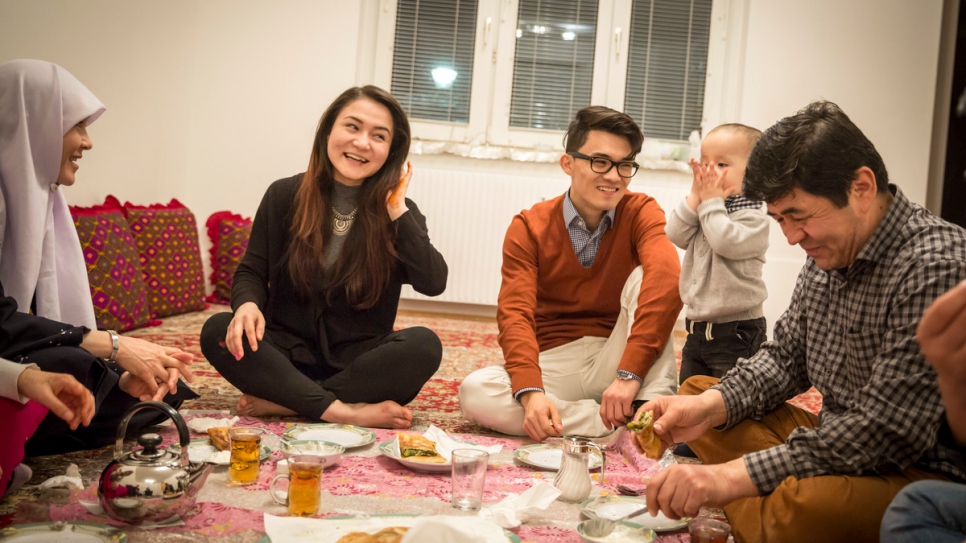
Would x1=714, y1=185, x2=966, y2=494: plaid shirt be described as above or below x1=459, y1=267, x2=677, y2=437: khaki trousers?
above

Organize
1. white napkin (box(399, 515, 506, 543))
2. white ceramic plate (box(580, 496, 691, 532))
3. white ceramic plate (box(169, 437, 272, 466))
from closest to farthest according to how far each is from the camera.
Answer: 1. white napkin (box(399, 515, 506, 543))
2. white ceramic plate (box(580, 496, 691, 532))
3. white ceramic plate (box(169, 437, 272, 466))

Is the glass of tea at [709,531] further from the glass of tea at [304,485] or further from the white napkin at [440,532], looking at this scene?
the glass of tea at [304,485]

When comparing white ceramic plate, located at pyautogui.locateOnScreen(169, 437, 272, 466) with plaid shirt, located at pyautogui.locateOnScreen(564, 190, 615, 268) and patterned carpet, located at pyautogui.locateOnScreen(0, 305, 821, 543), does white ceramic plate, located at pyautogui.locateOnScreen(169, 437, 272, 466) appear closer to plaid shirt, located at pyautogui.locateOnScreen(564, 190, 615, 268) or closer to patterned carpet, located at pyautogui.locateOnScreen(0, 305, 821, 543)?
patterned carpet, located at pyautogui.locateOnScreen(0, 305, 821, 543)

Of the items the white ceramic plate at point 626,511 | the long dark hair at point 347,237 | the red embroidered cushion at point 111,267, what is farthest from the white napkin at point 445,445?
the red embroidered cushion at point 111,267

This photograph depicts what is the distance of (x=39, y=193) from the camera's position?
198cm

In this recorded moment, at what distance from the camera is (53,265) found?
79.4 inches

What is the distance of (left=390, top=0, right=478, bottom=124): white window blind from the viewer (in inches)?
216

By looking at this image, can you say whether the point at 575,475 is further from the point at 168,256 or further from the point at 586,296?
the point at 168,256

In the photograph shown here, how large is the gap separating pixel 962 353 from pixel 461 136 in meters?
4.65

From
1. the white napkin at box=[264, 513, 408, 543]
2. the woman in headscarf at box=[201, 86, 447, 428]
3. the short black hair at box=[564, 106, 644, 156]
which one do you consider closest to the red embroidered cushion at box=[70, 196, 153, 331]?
the woman in headscarf at box=[201, 86, 447, 428]

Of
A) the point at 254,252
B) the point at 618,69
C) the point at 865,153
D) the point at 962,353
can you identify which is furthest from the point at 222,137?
the point at 962,353

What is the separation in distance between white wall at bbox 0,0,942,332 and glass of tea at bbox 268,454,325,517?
379cm

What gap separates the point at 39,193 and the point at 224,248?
3220mm

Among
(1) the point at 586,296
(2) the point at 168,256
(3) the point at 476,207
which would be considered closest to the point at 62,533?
(1) the point at 586,296
